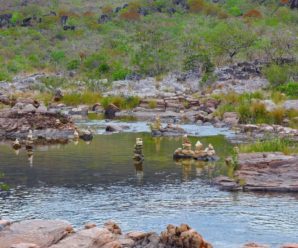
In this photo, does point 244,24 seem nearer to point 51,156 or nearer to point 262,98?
point 262,98

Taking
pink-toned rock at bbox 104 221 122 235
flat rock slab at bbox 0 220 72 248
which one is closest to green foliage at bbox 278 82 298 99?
pink-toned rock at bbox 104 221 122 235

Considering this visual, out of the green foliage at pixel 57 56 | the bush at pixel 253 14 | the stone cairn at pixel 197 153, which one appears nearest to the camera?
the stone cairn at pixel 197 153

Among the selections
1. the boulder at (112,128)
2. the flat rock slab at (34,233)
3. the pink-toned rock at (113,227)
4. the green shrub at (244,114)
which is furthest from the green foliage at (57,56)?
the flat rock slab at (34,233)

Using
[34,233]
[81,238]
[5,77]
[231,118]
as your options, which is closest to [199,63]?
[5,77]

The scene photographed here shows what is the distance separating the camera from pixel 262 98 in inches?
2218

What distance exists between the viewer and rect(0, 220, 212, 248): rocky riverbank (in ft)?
58.3

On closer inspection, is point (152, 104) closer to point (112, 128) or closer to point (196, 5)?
point (112, 128)

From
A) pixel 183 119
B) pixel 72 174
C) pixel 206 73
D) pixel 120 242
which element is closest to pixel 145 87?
pixel 206 73

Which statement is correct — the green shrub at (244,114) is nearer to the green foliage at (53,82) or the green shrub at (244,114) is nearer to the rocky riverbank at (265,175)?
the rocky riverbank at (265,175)

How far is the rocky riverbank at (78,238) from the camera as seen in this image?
17.8 m

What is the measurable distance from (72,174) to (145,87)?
136ft

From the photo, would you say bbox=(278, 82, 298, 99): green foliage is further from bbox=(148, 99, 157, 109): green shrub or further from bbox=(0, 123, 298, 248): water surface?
bbox=(0, 123, 298, 248): water surface

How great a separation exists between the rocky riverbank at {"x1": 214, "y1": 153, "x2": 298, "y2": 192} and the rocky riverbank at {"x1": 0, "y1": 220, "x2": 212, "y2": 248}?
30.2 feet

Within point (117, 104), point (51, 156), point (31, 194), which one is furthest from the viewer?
point (117, 104)
